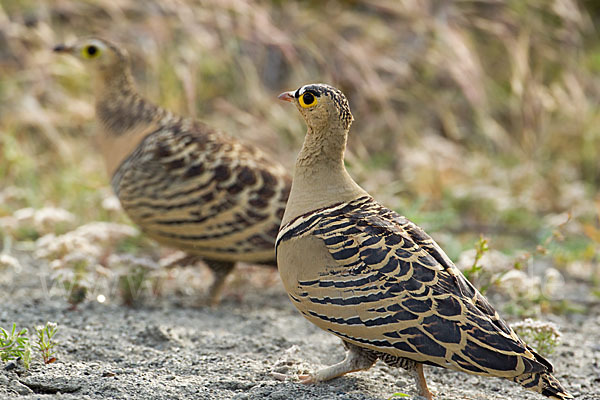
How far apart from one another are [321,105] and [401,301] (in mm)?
804

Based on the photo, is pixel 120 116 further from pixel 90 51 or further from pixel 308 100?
pixel 308 100

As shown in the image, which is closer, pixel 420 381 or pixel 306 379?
pixel 420 381

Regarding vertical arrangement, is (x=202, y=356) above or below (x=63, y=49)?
below

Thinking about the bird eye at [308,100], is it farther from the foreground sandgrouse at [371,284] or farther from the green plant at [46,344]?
the green plant at [46,344]

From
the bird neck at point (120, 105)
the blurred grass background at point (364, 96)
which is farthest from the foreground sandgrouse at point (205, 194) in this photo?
the blurred grass background at point (364, 96)

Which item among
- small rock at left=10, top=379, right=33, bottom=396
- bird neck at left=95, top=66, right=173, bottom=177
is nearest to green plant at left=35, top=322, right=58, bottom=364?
small rock at left=10, top=379, right=33, bottom=396

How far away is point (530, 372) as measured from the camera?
2279mm

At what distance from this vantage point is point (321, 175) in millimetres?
2748

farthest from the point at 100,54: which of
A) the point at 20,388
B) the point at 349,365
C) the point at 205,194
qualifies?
the point at 349,365

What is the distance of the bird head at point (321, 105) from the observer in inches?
107

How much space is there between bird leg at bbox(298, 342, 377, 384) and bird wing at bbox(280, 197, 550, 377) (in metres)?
0.15

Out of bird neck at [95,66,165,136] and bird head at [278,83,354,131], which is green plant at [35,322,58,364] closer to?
bird head at [278,83,354,131]

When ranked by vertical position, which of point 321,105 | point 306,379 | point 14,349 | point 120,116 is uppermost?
point 120,116

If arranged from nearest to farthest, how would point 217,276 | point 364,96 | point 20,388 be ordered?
point 20,388, point 217,276, point 364,96
